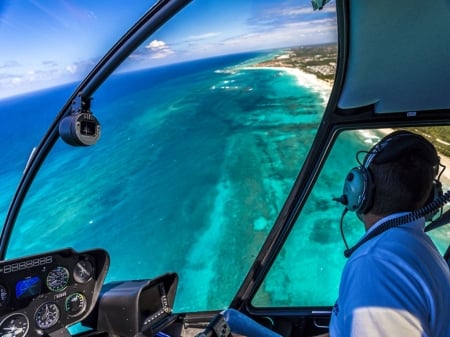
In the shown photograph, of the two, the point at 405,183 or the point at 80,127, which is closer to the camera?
the point at 405,183

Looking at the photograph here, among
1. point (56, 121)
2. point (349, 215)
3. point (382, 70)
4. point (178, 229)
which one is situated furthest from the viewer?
point (178, 229)

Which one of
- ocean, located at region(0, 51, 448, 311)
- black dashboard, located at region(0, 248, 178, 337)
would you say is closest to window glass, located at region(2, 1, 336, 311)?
ocean, located at region(0, 51, 448, 311)

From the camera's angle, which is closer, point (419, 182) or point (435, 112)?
point (419, 182)

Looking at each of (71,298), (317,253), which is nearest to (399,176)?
(71,298)

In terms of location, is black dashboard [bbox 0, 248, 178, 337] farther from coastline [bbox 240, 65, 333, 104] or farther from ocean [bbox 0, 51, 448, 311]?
coastline [bbox 240, 65, 333, 104]

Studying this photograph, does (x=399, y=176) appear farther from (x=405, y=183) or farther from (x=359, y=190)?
(x=359, y=190)

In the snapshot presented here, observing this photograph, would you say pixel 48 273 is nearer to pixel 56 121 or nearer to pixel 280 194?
pixel 56 121

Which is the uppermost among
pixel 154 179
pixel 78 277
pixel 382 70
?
pixel 382 70

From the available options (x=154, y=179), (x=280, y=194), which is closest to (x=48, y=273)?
(x=280, y=194)
